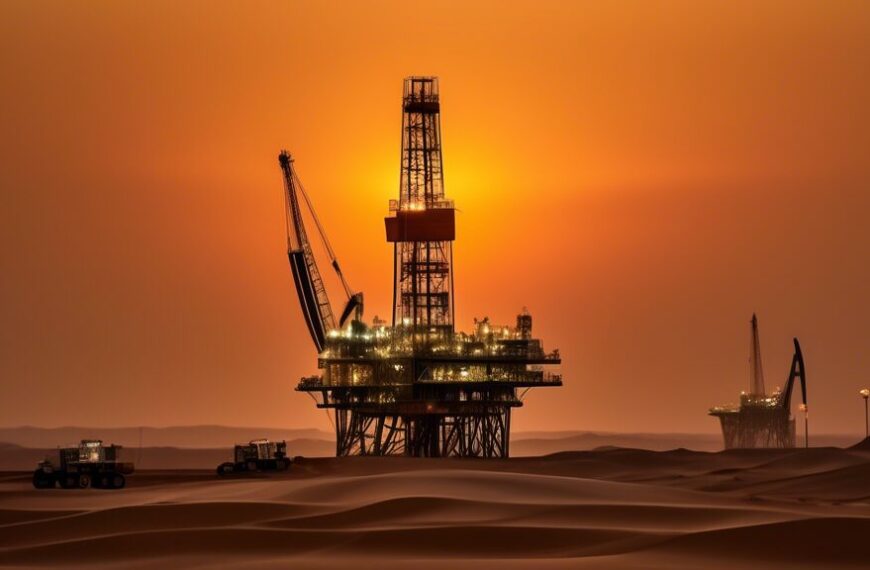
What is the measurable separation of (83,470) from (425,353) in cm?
3937

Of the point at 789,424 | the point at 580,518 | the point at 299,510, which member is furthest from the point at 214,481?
the point at 789,424

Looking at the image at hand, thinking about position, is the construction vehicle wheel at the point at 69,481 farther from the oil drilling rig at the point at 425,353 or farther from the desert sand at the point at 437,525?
the oil drilling rig at the point at 425,353

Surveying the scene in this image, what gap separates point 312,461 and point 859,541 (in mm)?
62269

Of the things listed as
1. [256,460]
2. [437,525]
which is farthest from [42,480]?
[437,525]

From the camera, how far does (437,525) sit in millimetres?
49594

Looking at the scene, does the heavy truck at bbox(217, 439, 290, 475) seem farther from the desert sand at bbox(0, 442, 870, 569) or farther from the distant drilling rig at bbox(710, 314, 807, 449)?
the distant drilling rig at bbox(710, 314, 807, 449)

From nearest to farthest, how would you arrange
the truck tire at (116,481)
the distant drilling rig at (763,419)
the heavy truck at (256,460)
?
the truck tire at (116,481)
the heavy truck at (256,460)
the distant drilling rig at (763,419)

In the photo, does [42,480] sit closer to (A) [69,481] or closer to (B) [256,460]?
(A) [69,481]

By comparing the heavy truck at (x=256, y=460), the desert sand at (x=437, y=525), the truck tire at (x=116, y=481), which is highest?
the heavy truck at (x=256, y=460)

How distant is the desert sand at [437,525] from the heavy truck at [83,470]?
1.59 meters

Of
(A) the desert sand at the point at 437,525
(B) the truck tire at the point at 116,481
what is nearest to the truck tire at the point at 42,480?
(A) the desert sand at the point at 437,525

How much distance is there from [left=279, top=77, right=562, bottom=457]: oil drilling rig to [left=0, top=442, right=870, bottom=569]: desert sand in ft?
127

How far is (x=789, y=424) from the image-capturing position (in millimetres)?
157250

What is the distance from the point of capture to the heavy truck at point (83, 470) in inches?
3024
